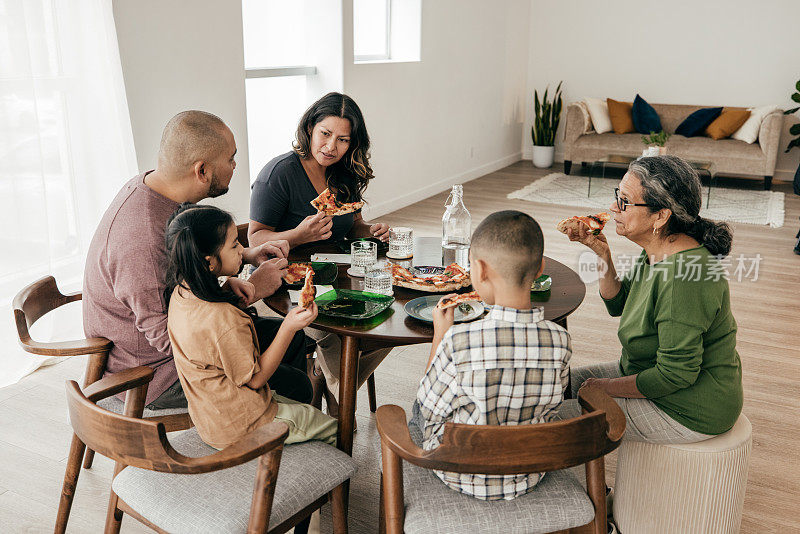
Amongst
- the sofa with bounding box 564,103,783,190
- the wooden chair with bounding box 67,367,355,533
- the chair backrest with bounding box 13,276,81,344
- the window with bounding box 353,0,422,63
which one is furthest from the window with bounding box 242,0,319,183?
the sofa with bounding box 564,103,783,190

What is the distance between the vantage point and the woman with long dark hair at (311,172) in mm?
2543

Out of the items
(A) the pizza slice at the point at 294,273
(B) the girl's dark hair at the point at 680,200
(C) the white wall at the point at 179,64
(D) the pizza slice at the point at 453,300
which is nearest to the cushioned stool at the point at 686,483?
(B) the girl's dark hair at the point at 680,200

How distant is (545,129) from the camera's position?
8375 mm

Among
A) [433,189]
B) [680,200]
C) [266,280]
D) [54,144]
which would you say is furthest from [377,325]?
[433,189]

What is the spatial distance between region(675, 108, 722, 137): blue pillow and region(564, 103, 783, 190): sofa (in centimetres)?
10

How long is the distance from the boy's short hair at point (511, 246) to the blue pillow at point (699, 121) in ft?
22.4

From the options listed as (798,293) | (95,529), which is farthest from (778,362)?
(95,529)

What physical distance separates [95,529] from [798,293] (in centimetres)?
409

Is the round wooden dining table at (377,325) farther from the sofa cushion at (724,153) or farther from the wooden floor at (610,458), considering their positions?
the sofa cushion at (724,153)

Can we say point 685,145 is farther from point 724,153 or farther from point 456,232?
point 456,232

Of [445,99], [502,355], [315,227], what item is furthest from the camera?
[445,99]

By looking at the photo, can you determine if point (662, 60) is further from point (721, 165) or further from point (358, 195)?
point (358, 195)

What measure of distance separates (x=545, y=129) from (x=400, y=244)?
651cm

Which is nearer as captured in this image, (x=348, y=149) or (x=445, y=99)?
(x=348, y=149)
